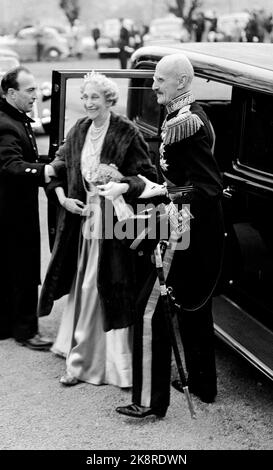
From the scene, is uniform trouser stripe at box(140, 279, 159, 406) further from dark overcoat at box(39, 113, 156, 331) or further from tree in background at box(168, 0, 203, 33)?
tree in background at box(168, 0, 203, 33)

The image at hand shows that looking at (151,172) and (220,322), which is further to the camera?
(220,322)

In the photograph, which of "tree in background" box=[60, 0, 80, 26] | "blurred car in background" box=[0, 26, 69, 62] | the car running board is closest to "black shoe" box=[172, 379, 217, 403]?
the car running board

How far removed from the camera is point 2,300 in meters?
4.93

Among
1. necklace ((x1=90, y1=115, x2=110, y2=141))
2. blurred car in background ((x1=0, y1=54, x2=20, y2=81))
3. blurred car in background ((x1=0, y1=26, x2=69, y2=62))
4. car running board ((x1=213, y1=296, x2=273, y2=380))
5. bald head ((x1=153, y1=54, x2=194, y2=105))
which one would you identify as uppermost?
bald head ((x1=153, y1=54, x2=194, y2=105))

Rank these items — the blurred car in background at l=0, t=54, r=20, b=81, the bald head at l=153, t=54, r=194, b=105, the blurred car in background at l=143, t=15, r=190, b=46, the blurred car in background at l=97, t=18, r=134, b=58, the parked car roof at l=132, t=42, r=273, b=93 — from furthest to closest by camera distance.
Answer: the blurred car in background at l=97, t=18, r=134, b=58, the blurred car in background at l=143, t=15, r=190, b=46, the blurred car in background at l=0, t=54, r=20, b=81, the parked car roof at l=132, t=42, r=273, b=93, the bald head at l=153, t=54, r=194, b=105

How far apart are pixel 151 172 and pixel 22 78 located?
1.01 meters

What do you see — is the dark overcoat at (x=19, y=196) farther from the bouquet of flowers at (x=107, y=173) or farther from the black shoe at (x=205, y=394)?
the black shoe at (x=205, y=394)

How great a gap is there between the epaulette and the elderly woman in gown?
1.63ft

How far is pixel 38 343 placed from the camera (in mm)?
4891

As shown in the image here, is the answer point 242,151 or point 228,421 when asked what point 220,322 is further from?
point 242,151

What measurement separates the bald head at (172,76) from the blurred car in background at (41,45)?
28898mm

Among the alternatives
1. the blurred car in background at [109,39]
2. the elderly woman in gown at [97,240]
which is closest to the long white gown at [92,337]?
the elderly woman in gown at [97,240]

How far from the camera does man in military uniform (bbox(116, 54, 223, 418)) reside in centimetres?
366
